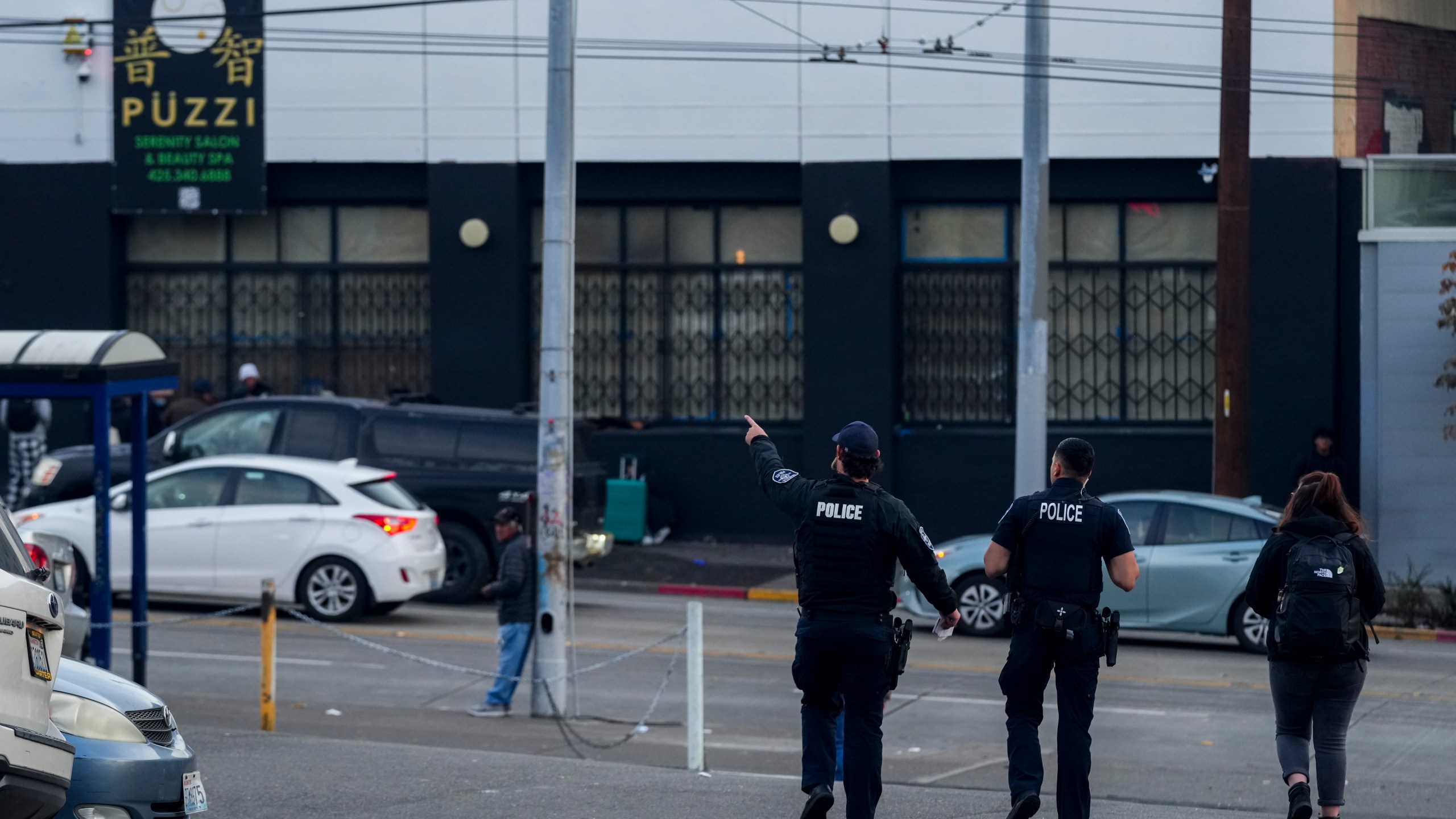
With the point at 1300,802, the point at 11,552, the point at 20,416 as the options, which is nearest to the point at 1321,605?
the point at 1300,802

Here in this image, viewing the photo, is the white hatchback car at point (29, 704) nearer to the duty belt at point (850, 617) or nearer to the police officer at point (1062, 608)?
the duty belt at point (850, 617)

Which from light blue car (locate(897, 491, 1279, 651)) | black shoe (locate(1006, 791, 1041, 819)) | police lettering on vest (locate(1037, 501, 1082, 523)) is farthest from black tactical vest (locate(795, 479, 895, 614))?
light blue car (locate(897, 491, 1279, 651))

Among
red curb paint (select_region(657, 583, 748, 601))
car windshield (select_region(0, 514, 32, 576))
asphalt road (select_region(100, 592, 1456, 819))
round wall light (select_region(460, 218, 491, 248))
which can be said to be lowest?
red curb paint (select_region(657, 583, 748, 601))

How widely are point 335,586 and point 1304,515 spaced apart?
9.77 m

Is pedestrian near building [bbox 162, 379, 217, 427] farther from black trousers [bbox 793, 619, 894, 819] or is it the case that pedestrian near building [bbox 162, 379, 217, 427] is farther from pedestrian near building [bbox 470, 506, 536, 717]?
black trousers [bbox 793, 619, 894, 819]

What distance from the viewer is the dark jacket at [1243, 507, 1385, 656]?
7277 mm

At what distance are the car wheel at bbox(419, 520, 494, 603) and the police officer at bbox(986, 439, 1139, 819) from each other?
10.2m

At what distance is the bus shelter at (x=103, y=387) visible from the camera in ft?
32.6

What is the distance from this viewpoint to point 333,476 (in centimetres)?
1514

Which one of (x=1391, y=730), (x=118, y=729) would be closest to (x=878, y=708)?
(x=118, y=729)

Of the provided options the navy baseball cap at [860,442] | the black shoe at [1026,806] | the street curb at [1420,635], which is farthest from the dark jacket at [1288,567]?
the street curb at [1420,635]

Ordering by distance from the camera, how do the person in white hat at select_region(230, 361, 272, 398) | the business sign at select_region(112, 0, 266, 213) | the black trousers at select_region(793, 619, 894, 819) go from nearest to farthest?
1. the black trousers at select_region(793, 619, 894, 819)
2. the person in white hat at select_region(230, 361, 272, 398)
3. the business sign at select_region(112, 0, 266, 213)

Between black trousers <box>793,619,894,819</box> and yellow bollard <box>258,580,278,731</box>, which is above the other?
black trousers <box>793,619,894,819</box>

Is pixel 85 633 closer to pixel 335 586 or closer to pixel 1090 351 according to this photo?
pixel 335 586
